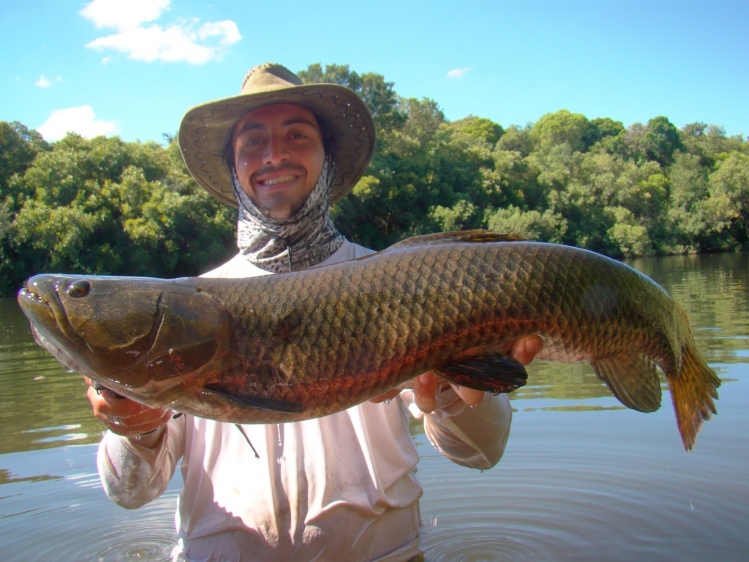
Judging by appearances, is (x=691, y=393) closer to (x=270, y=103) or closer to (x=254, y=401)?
(x=254, y=401)

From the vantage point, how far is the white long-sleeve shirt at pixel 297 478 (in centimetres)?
268

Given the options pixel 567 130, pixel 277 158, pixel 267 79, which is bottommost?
pixel 277 158

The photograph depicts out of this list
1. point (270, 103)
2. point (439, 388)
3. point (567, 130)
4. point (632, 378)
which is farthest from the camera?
point (567, 130)

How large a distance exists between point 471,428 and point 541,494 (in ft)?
7.38

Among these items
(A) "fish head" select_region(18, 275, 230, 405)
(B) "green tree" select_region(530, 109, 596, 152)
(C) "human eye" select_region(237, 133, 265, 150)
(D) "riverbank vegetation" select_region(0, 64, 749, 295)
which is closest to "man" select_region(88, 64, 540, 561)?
(C) "human eye" select_region(237, 133, 265, 150)

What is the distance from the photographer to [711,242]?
2005 inches

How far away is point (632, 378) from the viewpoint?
7.82 ft

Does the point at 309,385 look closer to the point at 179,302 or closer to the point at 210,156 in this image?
the point at 179,302

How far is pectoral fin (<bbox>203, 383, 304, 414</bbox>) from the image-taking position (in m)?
2.03

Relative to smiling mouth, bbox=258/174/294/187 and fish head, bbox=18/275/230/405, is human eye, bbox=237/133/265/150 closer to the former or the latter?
smiling mouth, bbox=258/174/294/187

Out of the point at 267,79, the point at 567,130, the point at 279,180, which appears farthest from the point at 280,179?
the point at 567,130

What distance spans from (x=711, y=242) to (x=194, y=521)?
54887 millimetres

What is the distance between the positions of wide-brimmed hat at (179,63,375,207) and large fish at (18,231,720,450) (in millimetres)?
1404

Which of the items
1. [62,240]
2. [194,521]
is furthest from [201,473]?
[62,240]
